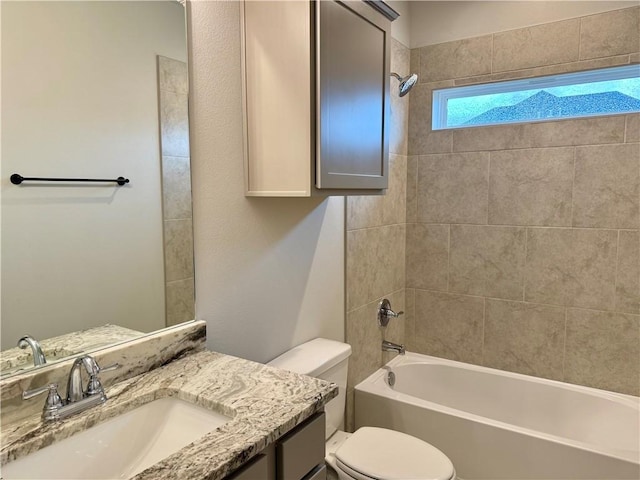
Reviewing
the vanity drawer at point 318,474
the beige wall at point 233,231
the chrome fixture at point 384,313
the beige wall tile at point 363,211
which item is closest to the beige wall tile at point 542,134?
the beige wall tile at point 363,211

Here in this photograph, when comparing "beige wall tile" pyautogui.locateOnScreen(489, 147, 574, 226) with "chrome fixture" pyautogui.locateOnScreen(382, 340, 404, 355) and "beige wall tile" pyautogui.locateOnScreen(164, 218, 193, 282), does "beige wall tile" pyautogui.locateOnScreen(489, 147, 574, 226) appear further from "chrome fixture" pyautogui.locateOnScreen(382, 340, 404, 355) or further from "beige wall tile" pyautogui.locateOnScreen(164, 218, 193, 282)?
"beige wall tile" pyautogui.locateOnScreen(164, 218, 193, 282)

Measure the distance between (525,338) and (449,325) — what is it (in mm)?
441

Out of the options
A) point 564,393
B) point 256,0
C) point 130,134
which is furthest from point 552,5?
point 130,134

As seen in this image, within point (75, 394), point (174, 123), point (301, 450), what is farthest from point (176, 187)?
point (301, 450)

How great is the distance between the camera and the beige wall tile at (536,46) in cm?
235

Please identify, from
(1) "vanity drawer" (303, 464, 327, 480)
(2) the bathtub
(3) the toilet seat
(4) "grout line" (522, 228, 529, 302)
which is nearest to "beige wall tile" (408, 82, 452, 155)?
(4) "grout line" (522, 228, 529, 302)

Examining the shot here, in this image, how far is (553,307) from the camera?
8.23ft

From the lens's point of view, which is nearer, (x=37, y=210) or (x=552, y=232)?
(x=37, y=210)

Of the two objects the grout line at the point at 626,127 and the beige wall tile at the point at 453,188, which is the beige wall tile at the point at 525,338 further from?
the grout line at the point at 626,127

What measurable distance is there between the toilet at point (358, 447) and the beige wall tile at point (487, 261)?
1102 millimetres

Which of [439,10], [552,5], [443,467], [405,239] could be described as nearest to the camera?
[443,467]

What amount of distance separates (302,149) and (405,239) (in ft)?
5.24

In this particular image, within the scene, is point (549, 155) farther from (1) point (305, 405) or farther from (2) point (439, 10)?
(1) point (305, 405)

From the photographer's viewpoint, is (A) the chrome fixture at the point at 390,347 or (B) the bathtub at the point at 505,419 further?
(A) the chrome fixture at the point at 390,347
